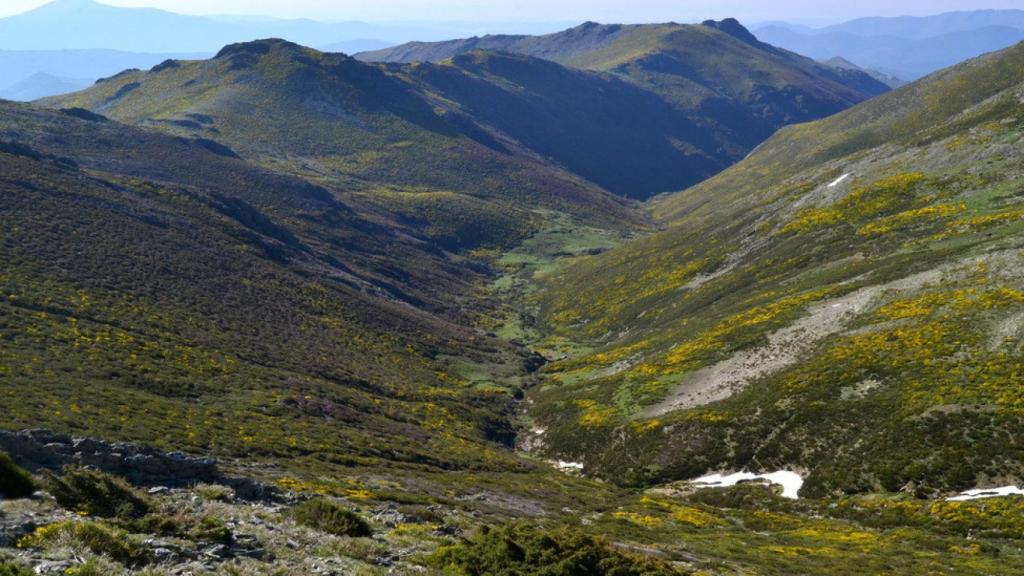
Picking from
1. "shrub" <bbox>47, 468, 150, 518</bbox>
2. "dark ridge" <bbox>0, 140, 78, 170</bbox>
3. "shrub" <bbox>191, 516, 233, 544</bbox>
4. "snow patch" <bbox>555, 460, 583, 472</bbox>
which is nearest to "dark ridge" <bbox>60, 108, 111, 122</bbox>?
"dark ridge" <bbox>0, 140, 78, 170</bbox>

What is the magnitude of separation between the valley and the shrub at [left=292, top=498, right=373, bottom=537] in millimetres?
99

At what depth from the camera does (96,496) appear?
1781cm

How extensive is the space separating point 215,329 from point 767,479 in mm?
45938

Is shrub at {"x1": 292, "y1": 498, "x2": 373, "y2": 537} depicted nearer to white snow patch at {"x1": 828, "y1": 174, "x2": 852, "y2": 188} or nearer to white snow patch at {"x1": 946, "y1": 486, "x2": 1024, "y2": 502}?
white snow patch at {"x1": 946, "y1": 486, "x2": 1024, "y2": 502}

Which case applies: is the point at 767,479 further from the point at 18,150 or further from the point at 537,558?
the point at 18,150

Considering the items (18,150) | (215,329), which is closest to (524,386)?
(215,329)

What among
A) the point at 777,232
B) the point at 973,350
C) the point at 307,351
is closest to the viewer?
the point at 973,350

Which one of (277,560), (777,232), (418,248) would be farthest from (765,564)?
(418,248)

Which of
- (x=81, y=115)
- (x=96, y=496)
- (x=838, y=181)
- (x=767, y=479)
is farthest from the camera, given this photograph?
(x=81, y=115)

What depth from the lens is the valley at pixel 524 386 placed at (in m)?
20.8

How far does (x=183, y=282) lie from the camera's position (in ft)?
219

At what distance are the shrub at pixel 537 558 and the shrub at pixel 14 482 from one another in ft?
35.3

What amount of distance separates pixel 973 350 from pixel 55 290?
216 feet

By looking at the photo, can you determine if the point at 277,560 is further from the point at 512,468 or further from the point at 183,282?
the point at 183,282
